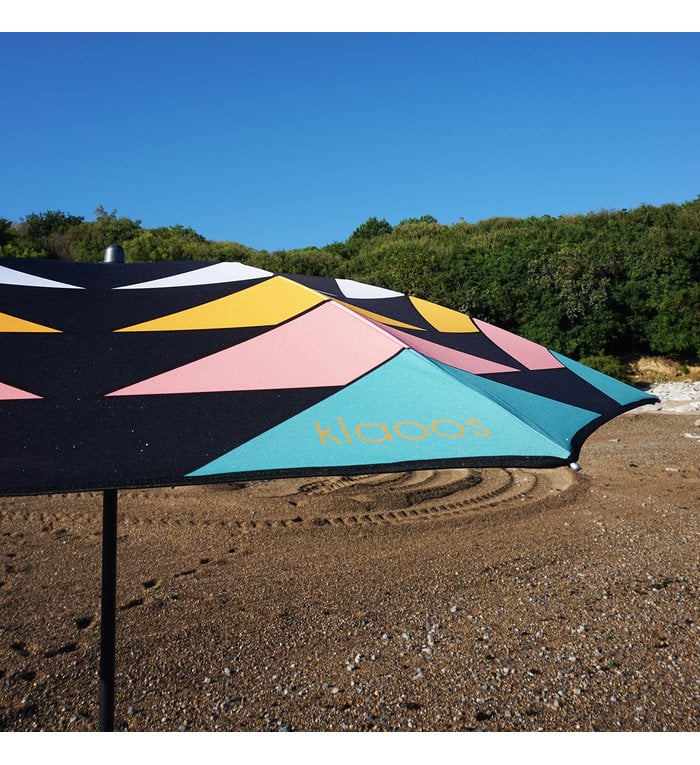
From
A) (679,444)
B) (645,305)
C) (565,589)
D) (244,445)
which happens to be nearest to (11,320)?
(244,445)

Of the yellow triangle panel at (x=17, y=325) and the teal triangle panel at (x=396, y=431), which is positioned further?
the yellow triangle panel at (x=17, y=325)

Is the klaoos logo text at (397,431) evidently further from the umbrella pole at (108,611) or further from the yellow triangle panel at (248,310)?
the umbrella pole at (108,611)

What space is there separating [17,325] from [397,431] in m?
1.26

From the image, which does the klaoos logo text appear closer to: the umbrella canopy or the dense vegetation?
the umbrella canopy

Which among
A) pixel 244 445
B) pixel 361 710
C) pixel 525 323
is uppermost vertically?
pixel 525 323

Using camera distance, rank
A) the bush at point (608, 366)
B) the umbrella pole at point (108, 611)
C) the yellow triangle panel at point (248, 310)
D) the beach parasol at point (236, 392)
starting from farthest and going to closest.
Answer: the bush at point (608, 366), the umbrella pole at point (108, 611), the yellow triangle panel at point (248, 310), the beach parasol at point (236, 392)

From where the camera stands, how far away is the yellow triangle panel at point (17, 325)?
71.5 inches

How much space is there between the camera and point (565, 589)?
4.38m

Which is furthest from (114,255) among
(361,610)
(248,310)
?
(361,610)

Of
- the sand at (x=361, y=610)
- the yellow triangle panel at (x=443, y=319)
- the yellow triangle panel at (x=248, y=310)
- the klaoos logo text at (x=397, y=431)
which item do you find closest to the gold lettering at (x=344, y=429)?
the klaoos logo text at (x=397, y=431)

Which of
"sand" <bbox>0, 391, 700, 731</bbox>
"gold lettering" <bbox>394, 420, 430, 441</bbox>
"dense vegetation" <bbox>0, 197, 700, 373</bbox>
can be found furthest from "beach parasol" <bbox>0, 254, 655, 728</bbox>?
"dense vegetation" <bbox>0, 197, 700, 373</bbox>

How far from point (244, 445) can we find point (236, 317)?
2.57ft

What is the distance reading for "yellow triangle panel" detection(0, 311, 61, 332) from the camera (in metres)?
1.82

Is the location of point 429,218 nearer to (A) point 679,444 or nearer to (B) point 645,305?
(B) point 645,305
